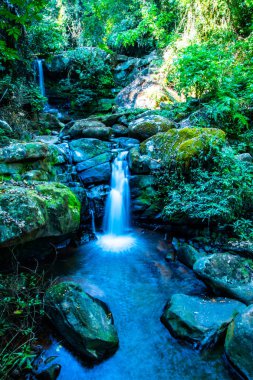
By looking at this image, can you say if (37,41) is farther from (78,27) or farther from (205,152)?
(205,152)

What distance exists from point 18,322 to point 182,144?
4.64 meters

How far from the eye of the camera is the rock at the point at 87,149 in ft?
23.0

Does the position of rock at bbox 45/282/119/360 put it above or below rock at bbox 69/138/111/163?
below

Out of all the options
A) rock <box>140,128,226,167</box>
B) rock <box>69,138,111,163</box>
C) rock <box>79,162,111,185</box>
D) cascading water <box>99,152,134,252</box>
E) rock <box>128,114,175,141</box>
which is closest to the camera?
rock <box>140,128,226,167</box>

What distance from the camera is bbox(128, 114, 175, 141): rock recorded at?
756 centimetres

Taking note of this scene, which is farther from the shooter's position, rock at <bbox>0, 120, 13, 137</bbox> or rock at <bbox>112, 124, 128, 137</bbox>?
rock at <bbox>112, 124, 128, 137</bbox>

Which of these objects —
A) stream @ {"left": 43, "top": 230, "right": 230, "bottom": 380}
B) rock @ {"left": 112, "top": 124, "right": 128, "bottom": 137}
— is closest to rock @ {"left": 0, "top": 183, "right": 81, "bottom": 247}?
stream @ {"left": 43, "top": 230, "right": 230, "bottom": 380}

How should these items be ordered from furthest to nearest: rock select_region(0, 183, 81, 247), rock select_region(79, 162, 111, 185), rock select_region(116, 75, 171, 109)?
1. rock select_region(116, 75, 171, 109)
2. rock select_region(79, 162, 111, 185)
3. rock select_region(0, 183, 81, 247)

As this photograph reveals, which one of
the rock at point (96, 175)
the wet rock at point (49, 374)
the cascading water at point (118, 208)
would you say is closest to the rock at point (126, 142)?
the cascading water at point (118, 208)

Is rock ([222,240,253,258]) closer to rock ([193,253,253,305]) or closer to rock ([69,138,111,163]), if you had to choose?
rock ([193,253,253,305])

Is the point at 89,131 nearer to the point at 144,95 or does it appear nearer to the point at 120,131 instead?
the point at 120,131

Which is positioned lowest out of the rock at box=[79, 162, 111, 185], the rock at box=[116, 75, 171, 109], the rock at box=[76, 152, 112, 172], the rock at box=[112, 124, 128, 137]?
the rock at box=[79, 162, 111, 185]

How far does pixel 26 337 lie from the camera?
117 inches

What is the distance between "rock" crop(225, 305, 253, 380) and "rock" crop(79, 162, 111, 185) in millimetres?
4682
